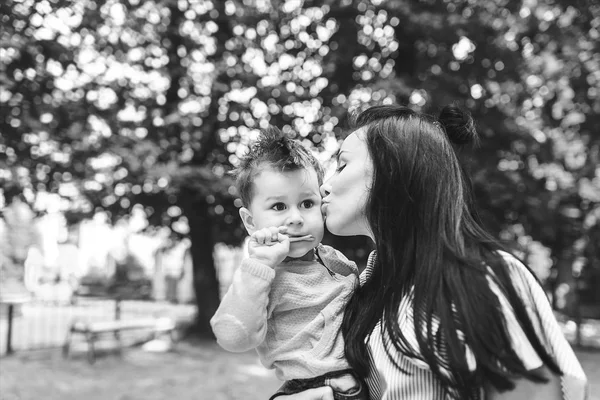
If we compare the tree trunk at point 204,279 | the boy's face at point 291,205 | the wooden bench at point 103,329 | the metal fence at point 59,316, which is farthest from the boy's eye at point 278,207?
the metal fence at point 59,316

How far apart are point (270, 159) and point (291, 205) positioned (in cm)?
16

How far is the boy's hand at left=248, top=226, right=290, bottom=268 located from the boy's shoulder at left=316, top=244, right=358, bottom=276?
0.68ft

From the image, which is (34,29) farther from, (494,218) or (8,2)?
(494,218)

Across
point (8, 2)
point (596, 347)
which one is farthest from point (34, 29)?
point (596, 347)

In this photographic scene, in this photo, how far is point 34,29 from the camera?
4672 mm

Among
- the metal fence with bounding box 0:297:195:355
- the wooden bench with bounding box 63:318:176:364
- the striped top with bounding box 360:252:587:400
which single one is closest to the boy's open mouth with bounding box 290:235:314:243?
the striped top with bounding box 360:252:587:400

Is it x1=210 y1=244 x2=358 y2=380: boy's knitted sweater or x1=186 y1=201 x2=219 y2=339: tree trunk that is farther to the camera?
x1=186 y1=201 x2=219 y2=339: tree trunk

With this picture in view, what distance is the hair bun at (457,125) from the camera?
1.75m

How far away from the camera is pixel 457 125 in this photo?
5.74 feet

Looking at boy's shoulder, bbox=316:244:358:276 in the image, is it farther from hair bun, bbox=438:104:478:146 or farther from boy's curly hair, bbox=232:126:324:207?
hair bun, bbox=438:104:478:146

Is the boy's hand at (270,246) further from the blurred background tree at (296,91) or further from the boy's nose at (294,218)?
the blurred background tree at (296,91)

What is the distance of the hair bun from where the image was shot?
5.74 feet

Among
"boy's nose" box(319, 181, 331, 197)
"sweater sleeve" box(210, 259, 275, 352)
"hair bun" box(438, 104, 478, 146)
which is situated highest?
"hair bun" box(438, 104, 478, 146)

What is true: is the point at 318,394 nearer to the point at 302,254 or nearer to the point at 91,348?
the point at 302,254
